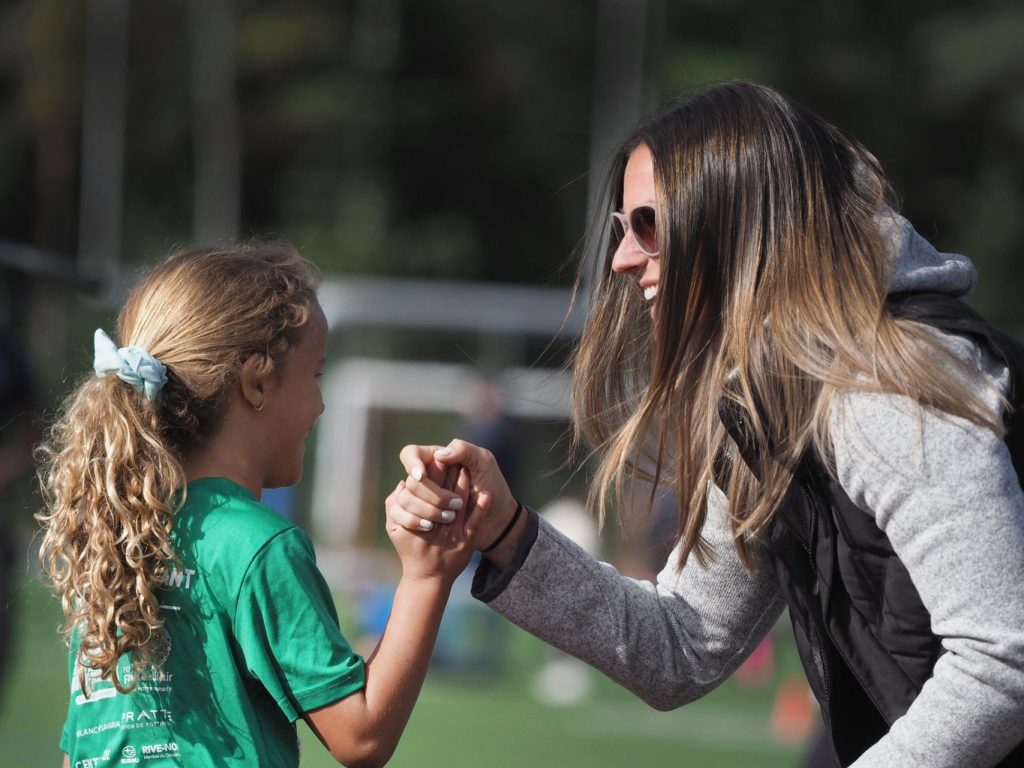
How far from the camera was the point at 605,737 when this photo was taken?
24.5ft

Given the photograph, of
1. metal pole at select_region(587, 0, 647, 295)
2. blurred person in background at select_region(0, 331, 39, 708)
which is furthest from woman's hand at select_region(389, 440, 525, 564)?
metal pole at select_region(587, 0, 647, 295)

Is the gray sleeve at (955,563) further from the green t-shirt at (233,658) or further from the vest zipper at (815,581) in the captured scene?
the green t-shirt at (233,658)

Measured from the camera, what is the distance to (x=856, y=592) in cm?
191

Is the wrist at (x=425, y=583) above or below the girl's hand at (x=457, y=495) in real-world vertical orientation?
below

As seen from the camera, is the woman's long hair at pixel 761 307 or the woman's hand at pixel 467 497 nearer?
the woman's long hair at pixel 761 307

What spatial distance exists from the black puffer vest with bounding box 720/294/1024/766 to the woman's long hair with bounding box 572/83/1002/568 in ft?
0.15

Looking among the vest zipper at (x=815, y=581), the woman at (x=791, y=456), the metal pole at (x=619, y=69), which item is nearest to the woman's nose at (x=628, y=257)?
the woman at (x=791, y=456)

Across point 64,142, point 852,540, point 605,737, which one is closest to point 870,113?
point 64,142

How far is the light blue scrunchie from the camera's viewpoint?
2170 mm

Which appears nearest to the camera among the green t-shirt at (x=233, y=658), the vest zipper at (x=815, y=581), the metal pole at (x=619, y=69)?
the vest zipper at (x=815, y=581)

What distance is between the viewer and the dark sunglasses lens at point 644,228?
7.06 feet

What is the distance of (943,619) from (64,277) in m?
2.96

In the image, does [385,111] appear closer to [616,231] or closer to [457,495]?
[616,231]

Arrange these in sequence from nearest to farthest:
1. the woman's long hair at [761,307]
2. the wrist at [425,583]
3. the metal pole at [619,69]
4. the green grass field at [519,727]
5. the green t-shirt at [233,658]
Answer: the woman's long hair at [761,307], the green t-shirt at [233,658], the wrist at [425,583], the green grass field at [519,727], the metal pole at [619,69]
